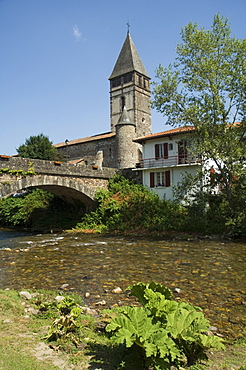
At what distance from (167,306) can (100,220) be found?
18.5 m

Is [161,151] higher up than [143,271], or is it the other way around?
[161,151]

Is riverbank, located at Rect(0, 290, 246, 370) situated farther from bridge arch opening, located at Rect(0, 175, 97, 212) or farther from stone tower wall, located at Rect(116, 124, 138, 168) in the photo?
stone tower wall, located at Rect(116, 124, 138, 168)

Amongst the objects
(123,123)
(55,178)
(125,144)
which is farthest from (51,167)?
(123,123)

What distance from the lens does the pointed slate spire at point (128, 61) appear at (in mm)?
49281

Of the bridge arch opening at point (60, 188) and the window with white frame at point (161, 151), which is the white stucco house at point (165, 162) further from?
the bridge arch opening at point (60, 188)

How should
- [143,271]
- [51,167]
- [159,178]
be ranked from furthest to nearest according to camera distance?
1. [159,178]
2. [51,167]
3. [143,271]

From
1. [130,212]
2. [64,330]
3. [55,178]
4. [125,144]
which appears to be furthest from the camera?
[125,144]

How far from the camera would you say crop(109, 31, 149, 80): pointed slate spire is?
4928 centimetres

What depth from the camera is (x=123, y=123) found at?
3706cm

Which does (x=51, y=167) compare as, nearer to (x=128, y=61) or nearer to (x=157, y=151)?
(x=157, y=151)

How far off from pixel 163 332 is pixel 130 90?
4847 centimetres

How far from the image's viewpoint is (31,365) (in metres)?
2.90

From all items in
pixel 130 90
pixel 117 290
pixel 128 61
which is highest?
pixel 128 61

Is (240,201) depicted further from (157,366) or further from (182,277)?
(157,366)
